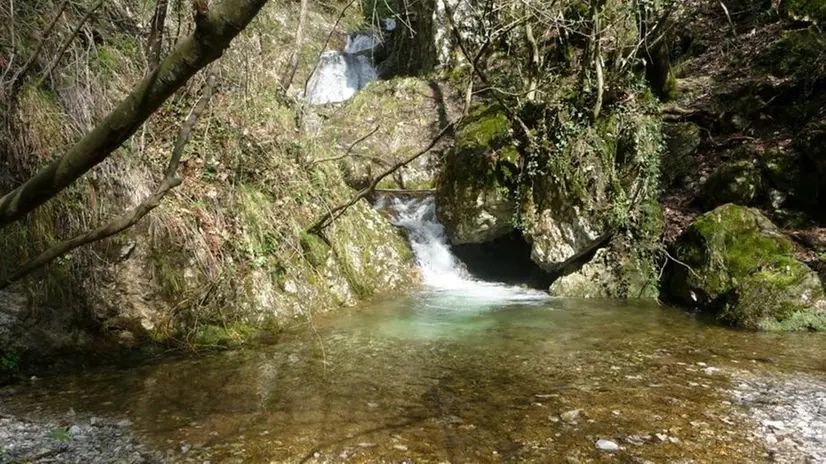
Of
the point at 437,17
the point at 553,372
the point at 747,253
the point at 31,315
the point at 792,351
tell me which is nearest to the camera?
the point at 31,315

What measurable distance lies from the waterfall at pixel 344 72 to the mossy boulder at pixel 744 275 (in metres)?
12.4

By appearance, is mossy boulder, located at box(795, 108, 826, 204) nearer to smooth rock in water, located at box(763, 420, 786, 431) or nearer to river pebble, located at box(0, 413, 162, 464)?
smooth rock in water, located at box(763, 420, 786, 431)

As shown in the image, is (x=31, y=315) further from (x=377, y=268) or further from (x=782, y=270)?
(x=782, y=270)

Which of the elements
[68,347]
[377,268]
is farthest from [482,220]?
[68,347]

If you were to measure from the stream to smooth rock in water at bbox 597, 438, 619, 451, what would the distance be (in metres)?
0.01

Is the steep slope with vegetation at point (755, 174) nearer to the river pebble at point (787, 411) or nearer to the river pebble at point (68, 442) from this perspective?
the river pebble at point (787, 411)

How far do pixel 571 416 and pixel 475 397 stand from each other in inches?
30.6

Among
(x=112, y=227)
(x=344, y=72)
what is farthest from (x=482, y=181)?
(x=344, y=72)

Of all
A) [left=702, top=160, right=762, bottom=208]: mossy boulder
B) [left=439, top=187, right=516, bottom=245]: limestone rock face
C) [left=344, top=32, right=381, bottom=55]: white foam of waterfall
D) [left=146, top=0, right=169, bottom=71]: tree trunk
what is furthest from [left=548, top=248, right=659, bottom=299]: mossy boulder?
[left=344, top=32, right=381, bottom=55]: white foam of waterfall

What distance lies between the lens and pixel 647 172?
8633mm

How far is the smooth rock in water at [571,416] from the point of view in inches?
147

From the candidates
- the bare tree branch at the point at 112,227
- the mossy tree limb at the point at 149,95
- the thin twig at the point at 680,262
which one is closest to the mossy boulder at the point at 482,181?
the thin twig at the point at 680,262

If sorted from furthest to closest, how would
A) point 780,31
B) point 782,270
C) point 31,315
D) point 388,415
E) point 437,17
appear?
point 437,17, point 780,31, point 782,270, point 31,315, point 388,415

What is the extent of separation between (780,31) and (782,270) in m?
7.57
